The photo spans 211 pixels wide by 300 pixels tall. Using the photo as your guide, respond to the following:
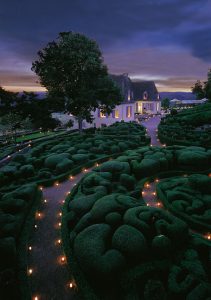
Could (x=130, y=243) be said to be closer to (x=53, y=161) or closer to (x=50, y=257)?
(x=50, y=257)

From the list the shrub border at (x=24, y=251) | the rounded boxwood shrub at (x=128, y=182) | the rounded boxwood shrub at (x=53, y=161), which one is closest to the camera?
the shrub border at (x=24, y=251)

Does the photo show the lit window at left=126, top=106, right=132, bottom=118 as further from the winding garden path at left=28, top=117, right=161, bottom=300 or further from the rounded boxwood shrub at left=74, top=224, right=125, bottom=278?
the rounded boxwood shrub at left=74, top=224, right=125, bottom=278

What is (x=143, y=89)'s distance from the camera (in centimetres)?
6669

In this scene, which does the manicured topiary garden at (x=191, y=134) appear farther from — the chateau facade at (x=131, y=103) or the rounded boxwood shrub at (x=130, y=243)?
the rounded boxwood shrub at (x=130, y=243)

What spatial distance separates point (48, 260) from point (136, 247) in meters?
3.89

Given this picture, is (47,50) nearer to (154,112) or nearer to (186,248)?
(186,248)

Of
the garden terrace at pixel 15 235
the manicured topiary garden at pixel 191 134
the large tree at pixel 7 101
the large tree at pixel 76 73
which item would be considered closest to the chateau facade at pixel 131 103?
the large tree at pixel 76 73

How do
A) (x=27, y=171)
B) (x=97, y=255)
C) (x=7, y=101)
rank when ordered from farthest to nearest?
1. (x=27, y=171)
2. (x=7, y=101)
3. (x=97, y=255)

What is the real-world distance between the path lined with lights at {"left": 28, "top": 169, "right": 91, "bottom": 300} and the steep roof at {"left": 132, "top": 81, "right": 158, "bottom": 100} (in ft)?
177

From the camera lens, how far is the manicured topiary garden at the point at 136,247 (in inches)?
344

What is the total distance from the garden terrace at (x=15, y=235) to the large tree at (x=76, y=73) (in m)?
20.7

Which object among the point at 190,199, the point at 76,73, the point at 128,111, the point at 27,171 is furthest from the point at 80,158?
the point at 128,111

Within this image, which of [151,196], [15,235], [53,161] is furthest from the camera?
[53,161]

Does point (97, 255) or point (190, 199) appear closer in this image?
point (97, 255)
